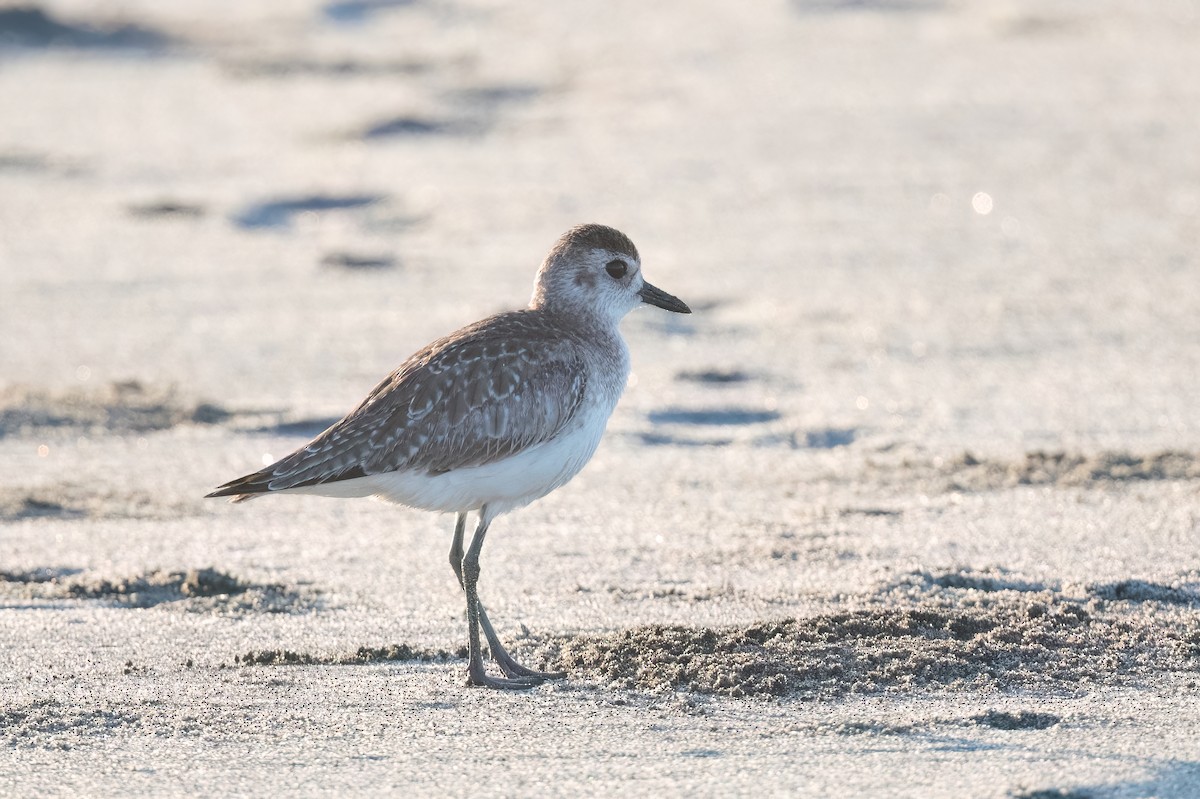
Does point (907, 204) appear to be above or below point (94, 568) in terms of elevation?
above

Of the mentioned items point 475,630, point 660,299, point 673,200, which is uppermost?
point 673,200

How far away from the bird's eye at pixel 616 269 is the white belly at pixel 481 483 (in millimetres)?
707

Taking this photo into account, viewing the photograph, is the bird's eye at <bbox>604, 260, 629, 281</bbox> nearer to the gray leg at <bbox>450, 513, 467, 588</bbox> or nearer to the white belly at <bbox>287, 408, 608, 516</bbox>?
the white belly at <bbox>287, 408, 608, 516</bbox>

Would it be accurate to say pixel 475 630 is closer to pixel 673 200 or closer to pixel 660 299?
pixel 660 299

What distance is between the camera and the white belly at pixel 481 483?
4.48m

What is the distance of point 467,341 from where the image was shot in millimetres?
4684

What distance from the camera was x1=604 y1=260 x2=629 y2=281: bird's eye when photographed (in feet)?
16.9

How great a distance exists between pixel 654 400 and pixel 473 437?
2.30 metres

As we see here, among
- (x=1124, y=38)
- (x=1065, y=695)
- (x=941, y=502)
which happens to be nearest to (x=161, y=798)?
(x=1065, y=695)

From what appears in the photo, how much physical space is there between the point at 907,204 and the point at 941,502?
3.74 meters

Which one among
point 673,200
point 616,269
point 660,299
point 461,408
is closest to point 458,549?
point 461,408

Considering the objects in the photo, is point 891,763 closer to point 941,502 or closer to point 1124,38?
point 941,502

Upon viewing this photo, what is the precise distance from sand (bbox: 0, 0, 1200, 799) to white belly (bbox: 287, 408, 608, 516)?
35 centimetres

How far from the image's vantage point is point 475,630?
4285 mm
